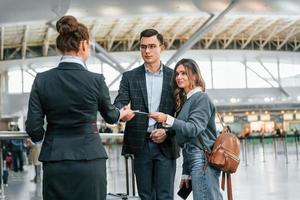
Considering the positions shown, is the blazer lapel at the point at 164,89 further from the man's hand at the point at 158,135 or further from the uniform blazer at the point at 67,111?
the uniform blazer at the point at 67,111

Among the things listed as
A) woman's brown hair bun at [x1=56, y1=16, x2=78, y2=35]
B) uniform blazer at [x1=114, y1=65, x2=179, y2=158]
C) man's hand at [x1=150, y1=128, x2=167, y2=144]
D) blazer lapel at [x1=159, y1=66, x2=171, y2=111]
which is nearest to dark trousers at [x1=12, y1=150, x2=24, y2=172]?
uniform blazer at [x1=114, y1=65, x2=179, y2=158]

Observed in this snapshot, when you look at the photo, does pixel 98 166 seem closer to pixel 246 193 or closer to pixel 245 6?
pixel 246 193

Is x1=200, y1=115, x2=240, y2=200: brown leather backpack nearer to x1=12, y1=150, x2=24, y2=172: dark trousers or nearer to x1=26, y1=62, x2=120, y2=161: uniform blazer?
x1=26, y1=62, x2=120, y2=161: uniform blazer

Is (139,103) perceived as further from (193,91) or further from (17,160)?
(17,160)

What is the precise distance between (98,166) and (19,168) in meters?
15.4

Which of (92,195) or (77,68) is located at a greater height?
(77,68)

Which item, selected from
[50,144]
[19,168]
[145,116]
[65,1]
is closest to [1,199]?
[145,116]

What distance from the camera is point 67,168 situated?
120 inches

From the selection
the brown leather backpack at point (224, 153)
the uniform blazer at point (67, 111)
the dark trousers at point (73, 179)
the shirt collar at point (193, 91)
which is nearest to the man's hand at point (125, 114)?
the uniform blazer at point (67, 111)

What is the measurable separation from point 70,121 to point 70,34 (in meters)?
0.52

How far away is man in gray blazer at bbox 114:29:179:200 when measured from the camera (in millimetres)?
4139

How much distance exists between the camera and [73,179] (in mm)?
3053

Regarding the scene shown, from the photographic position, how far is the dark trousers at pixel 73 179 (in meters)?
3.05

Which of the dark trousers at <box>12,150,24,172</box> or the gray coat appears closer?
the gray coat
